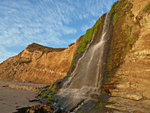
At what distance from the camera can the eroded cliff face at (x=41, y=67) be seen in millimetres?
28528

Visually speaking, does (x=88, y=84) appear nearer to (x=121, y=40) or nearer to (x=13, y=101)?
(x=121, y=40)

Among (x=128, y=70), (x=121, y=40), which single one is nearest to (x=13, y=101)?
(x=128, y=70)

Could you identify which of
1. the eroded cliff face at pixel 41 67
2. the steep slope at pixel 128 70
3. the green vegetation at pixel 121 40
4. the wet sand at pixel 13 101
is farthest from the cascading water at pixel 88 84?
the eroded cliff face at pixel 41 67

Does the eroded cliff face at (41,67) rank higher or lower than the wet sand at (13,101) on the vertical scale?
higher

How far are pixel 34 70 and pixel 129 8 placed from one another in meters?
32.3

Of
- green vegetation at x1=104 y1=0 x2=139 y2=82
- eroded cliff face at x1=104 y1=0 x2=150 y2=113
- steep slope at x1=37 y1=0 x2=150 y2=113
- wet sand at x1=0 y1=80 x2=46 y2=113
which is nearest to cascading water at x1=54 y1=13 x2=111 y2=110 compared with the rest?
steep slope at x1=37 y1=0 x2=150 y2=113

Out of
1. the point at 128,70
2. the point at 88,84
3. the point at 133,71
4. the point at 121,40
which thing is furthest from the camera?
the point at 121,40

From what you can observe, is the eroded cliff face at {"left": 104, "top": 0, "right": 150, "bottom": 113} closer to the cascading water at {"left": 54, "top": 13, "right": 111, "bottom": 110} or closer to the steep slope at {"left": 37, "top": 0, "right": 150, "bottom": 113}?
the steep slope at {"left": 37, "top": 0, "right": 150, "bottom": 113}

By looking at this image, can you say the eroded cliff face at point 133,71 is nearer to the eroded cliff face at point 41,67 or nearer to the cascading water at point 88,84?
the cascading water at point 88,84

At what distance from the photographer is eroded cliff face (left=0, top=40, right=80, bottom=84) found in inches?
1123

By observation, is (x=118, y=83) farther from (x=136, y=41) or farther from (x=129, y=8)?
(x=129, y=8)

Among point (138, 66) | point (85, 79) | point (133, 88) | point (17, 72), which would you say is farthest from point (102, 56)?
point (17, 72)

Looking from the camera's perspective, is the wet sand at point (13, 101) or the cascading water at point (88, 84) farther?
the cascading water at point (88, 84)

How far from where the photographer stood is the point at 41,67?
3509 cm
